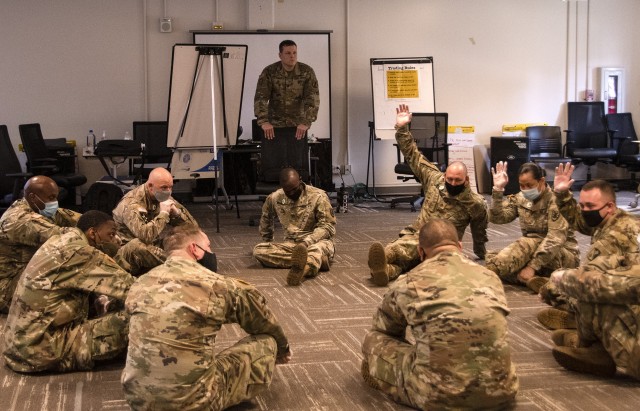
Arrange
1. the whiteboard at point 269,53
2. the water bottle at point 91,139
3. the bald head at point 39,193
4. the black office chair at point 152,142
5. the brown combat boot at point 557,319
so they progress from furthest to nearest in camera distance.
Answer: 1. the whiteboard at point 269,53
2. the water bottle at point 91,139
3. the black office chair at point 152,142
4. the bald head at point 39,193
5. the brown combat boot at point 557,319

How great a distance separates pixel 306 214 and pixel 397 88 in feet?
15.5

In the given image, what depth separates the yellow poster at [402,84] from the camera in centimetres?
1083

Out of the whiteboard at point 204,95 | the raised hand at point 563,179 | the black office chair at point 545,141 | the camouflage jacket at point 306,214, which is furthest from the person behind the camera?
the black office chair at point 545,141

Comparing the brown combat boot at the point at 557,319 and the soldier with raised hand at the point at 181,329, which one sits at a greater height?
the soldier with raised hand at the point at 181,329

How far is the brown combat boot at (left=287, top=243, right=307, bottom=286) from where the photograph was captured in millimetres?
5793

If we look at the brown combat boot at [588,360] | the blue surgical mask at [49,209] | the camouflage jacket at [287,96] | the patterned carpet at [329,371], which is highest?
the camouflage jacket at [287,96]

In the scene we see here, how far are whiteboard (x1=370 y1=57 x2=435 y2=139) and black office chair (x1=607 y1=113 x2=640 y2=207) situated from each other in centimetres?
262

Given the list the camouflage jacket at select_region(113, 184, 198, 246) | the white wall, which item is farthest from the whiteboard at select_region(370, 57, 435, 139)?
the camouflage jacket at select_region(113, 184, 198, 246)

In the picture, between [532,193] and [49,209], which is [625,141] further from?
[49,209]

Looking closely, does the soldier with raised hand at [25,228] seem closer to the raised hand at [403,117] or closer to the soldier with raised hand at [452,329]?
the soldier with raised hand at [452,329]

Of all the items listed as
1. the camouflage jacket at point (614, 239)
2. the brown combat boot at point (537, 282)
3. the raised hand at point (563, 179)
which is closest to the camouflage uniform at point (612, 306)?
the camouflage jacket at point (614, 239)

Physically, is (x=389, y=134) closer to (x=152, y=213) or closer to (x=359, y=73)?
(x=359, y=73)

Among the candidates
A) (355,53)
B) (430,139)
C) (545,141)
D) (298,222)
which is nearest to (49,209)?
(298,222)

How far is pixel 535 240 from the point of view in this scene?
5.81 m
